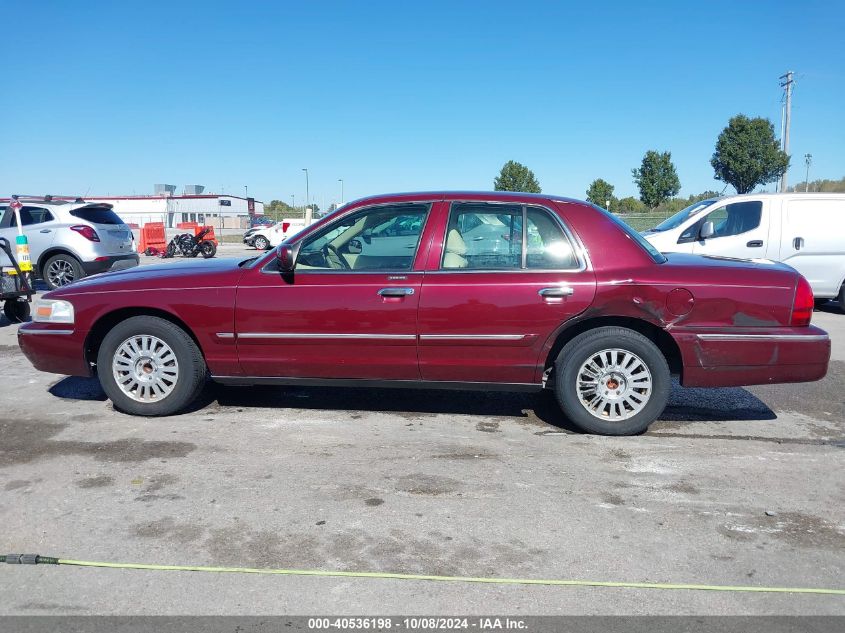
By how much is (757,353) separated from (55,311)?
191 inches

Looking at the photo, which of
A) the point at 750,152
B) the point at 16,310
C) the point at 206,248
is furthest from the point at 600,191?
the point at 16,310

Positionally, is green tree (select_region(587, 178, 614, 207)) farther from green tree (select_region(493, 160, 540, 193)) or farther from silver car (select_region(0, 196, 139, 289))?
silver car (select_region(0, 196, 139, 289))

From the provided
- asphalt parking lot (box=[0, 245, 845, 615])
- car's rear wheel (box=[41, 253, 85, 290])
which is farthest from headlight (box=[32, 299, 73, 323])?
car's rear wheel (box=[41, 253, 85, 290])

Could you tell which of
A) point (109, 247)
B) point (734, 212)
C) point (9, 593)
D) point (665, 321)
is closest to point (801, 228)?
point (734, 212)

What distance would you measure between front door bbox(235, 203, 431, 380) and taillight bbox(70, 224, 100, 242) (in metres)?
8.56

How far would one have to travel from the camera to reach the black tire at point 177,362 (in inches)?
194

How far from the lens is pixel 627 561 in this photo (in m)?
3.08

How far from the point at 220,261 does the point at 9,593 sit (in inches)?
122

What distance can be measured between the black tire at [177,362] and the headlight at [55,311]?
331mm

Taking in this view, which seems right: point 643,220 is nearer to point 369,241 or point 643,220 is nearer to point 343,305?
point 369,241

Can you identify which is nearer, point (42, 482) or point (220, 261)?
point (42, 482)

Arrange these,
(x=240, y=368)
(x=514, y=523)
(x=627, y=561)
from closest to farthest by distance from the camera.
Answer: (x=627, y=561)
(x=514, y=523)
(x=240, y=368)

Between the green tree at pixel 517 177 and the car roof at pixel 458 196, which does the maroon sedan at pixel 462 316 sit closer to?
the car roof at pixel 458 196

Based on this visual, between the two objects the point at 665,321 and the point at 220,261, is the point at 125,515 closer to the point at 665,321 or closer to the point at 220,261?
the point at 220,261
